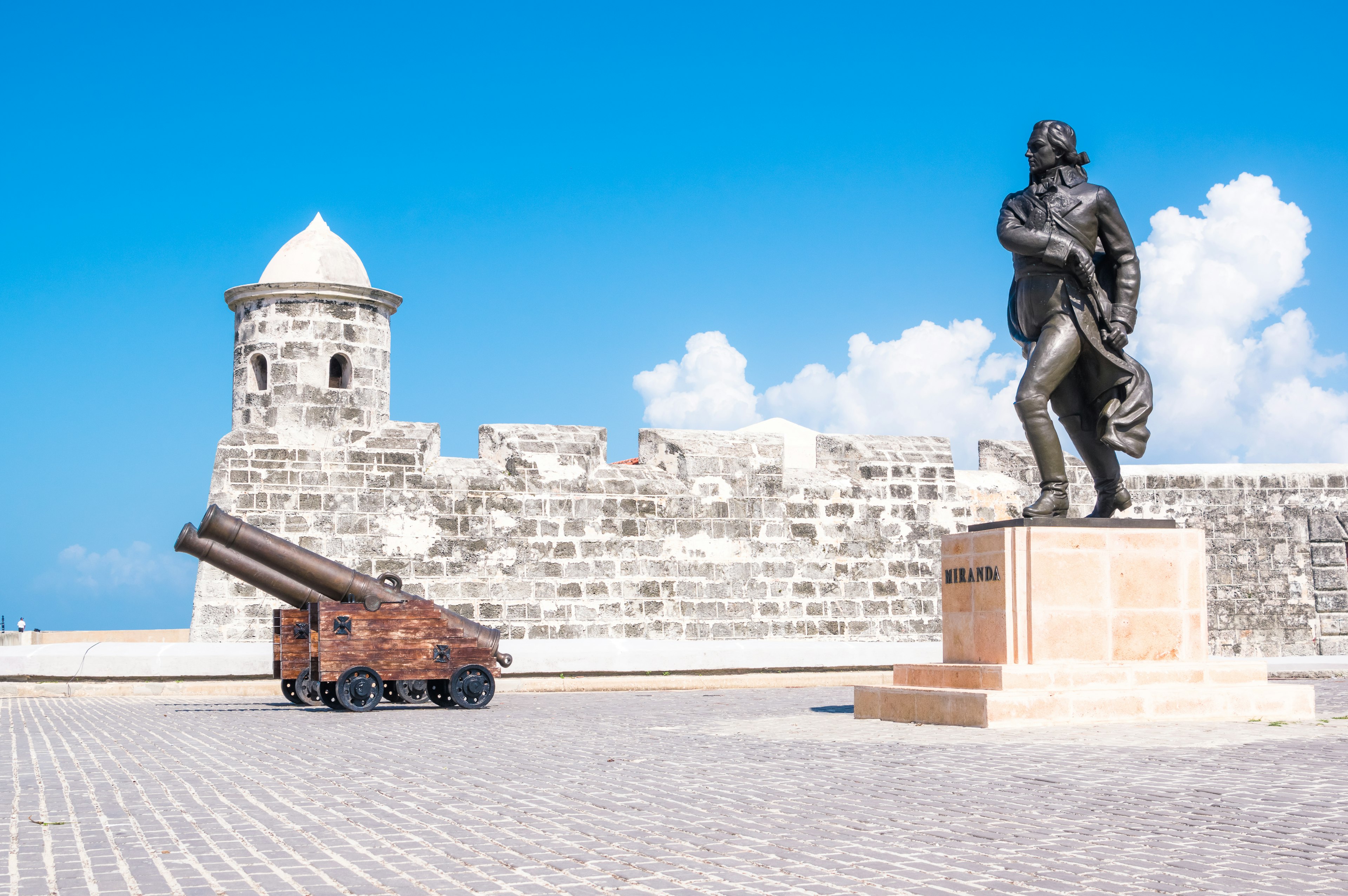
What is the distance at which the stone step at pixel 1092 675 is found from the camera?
7.63 m

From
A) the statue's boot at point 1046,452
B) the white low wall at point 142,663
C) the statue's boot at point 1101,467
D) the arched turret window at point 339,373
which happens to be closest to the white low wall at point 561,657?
the white low wall at point 142,663

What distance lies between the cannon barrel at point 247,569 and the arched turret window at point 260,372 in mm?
3129

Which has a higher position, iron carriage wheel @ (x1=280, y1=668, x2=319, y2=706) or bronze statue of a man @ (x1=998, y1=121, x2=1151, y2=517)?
bronze statue of a man @ (x1=998, y1=121, x2=1151, y2=517)

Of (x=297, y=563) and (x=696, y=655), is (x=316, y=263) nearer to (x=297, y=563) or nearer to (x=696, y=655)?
(x=297, y=563)

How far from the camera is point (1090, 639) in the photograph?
7887 mm

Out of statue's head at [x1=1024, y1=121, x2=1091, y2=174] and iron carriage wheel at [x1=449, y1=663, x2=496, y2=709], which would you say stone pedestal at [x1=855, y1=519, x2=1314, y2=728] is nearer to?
statue's head at [x1=1024, y1=121, x2=1091, y2=174]

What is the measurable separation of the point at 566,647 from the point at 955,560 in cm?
537

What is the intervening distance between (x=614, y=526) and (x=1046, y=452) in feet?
20.4

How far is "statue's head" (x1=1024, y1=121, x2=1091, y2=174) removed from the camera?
8.52 meters

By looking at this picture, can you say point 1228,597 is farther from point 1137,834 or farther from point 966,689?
point 1137,834

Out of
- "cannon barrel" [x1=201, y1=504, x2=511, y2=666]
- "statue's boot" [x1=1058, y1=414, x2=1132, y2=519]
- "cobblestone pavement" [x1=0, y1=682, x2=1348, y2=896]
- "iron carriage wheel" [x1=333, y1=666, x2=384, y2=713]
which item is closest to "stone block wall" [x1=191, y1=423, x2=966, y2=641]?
"cannon barrel" [x1=201, y1=504, x2=511, y2=666]

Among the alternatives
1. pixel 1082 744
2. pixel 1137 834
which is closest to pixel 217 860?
pixel 1137 834

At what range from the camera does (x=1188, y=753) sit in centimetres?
609

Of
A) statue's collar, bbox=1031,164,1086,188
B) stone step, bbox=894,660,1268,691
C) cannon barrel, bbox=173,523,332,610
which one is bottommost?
stone step, bbox=894,660,1268,691
